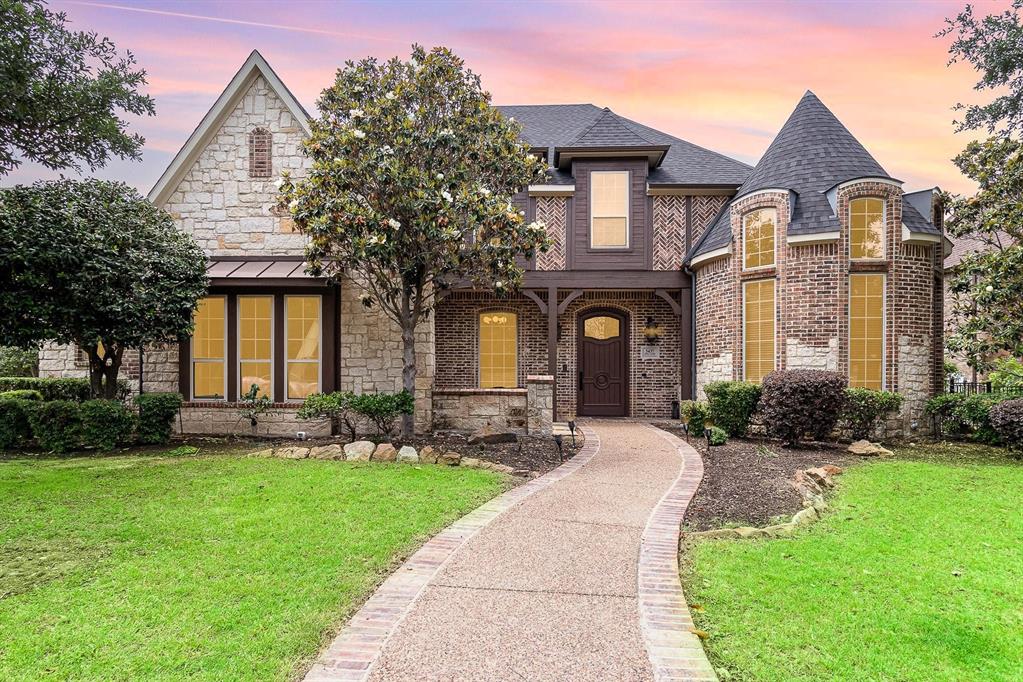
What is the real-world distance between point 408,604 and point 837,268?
1105 cm

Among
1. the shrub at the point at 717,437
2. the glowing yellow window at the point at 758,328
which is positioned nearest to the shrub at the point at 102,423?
the shrub at the point at 717,437

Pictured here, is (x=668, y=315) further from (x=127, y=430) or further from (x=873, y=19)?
(x=127, y=430)

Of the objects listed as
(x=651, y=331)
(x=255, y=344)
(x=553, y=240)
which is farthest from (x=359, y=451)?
(x=651, y=331)

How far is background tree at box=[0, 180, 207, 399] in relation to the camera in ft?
28.6

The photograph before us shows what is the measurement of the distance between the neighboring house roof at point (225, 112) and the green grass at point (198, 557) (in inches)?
235

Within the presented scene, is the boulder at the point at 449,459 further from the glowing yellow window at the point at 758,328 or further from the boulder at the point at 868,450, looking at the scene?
the glowing yellow window at the point at 758,328

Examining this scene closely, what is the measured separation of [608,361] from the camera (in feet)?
51.5

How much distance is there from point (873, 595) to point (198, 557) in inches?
189

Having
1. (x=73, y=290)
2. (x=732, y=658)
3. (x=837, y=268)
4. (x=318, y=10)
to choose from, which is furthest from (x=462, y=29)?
(x=732, y=658)

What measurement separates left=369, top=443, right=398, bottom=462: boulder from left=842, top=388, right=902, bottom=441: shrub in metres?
7.73

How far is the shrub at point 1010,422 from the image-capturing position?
9414 mm

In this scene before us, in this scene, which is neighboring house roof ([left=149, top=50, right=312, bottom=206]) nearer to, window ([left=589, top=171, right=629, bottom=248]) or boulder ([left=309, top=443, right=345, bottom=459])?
boulder ([left=309, top=443, right=345, bottom=459])

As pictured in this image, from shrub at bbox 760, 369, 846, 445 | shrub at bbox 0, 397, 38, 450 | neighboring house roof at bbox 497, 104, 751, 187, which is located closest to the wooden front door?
neighboring house roof at bbox 497, 104, 751, 187

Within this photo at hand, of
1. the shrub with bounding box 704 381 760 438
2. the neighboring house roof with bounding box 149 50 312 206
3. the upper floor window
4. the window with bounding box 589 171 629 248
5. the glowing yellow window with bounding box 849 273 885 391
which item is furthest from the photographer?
the window with bounding box 589 171 629 248
